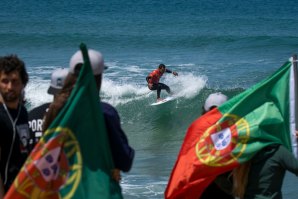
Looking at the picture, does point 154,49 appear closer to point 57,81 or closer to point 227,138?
point 227,138

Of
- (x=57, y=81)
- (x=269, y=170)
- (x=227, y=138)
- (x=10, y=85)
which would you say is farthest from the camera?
(x=227, y=138)

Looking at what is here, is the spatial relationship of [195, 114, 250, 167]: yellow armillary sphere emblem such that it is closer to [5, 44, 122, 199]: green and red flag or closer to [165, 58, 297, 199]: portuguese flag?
[165, 58, 297, 199]: portuguese flag

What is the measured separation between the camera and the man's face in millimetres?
4320

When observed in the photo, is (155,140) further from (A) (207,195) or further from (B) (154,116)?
(A) (207,195)

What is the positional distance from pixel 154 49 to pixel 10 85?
95.0ft

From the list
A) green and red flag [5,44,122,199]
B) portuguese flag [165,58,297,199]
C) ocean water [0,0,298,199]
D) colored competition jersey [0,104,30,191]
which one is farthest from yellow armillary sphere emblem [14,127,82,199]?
ocean water [0,0,298,199]

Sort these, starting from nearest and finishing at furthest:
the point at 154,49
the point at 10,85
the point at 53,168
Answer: the point at 53,168 < the point at 10,85 < the point at 154,49

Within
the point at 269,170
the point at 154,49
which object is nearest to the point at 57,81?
the point at 269,170

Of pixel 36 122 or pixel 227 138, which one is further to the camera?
pixel 227 138

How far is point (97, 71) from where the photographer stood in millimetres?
4172

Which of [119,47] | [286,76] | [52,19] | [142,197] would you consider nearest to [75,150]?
[286,76]

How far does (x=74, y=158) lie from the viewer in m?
4.13

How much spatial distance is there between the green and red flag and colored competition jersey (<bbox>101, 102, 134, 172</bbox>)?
0.06 meters

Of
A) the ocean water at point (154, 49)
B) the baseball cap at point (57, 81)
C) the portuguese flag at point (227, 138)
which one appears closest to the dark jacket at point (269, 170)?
the portuguese flag at point (227, 138)
